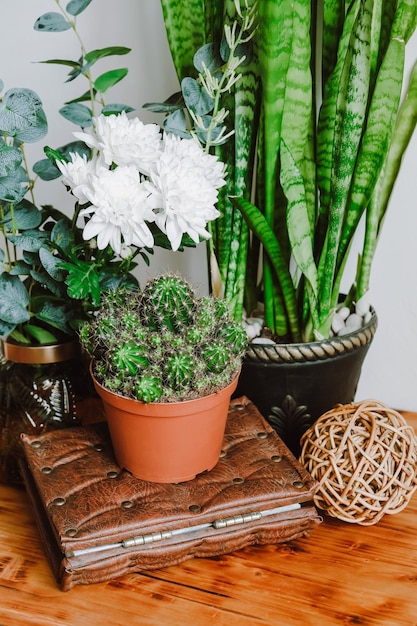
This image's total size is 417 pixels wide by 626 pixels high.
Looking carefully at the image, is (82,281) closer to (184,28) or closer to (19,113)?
(19,113)

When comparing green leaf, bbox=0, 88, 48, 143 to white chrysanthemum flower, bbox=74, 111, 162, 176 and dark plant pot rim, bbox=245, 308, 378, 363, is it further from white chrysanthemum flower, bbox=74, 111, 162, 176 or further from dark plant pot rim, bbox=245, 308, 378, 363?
dark plant pot rim, bbox=245, 308, 378, 363

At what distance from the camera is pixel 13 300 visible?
81cm

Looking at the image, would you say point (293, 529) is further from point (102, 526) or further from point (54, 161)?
point (54, 161)

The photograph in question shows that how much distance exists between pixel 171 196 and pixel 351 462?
357mm

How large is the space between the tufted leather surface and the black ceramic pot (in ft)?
0.32

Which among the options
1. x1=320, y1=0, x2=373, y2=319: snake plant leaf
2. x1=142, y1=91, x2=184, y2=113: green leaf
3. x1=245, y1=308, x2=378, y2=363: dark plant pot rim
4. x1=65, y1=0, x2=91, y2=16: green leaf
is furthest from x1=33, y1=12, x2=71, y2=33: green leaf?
x1=245, y1=308, x2=378, y2=363: dark plant pot rim

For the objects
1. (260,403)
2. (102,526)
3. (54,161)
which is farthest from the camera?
(260,403)

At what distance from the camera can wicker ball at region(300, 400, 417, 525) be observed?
2.52 feet

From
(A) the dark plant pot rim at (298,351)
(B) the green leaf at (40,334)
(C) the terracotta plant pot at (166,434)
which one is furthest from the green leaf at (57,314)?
(A) the dark plant pot rim at (298,351)

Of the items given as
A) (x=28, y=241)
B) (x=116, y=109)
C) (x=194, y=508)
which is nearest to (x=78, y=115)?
(x=116, y=109)

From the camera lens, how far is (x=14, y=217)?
32.1 inches

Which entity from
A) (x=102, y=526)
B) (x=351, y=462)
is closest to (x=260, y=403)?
(x=351, y=462)

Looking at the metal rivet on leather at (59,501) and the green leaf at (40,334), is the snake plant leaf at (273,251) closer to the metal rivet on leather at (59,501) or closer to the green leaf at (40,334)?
the green leaf at (40,334)

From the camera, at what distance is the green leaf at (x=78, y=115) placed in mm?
823
